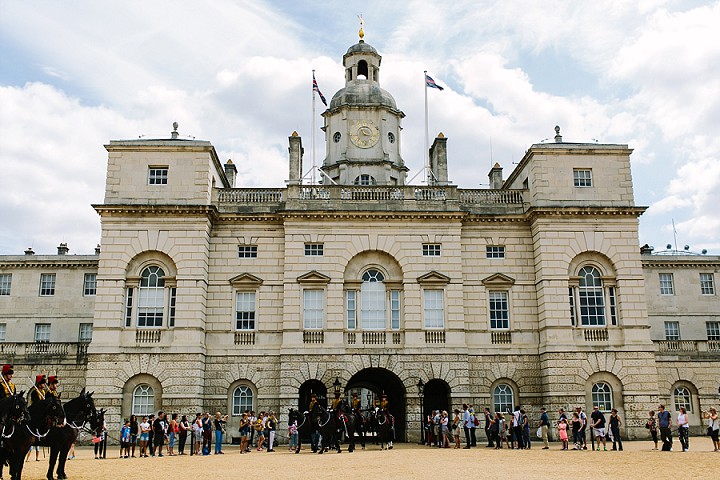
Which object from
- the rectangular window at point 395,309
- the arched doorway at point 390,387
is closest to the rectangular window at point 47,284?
the arched doorway at point 390,387

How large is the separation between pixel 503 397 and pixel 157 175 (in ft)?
67.5

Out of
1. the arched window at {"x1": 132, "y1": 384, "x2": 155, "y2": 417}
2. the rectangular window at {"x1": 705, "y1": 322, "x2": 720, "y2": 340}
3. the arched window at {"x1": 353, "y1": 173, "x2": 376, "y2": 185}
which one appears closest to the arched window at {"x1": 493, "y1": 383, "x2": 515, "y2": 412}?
the arched window at {"x1": 353, "y1": 173, "x2": 376, "y2": 185}

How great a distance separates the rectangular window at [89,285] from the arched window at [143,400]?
43.4 feet

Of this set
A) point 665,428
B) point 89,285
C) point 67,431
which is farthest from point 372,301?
point 89,285

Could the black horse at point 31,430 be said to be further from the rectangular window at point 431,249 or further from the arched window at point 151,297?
the rectangular window at point 431,249

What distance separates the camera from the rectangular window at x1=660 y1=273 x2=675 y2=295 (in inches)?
1797

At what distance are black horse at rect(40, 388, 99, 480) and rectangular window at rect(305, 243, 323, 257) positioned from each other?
16.9 metres

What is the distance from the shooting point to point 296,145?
38.9 meters

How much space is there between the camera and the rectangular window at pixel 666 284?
150 feet

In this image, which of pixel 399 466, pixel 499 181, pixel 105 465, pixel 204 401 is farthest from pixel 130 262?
pixel 499 181

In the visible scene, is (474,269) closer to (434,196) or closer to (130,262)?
(434,196)

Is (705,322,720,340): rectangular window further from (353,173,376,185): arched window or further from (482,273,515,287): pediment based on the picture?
(353,173,376,185): arched window

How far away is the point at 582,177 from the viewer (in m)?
36.6

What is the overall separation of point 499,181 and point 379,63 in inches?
438
